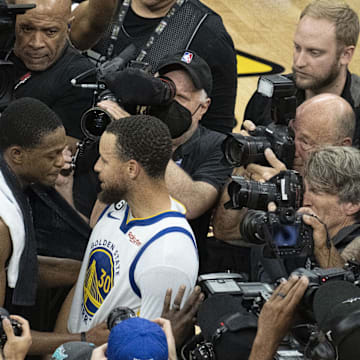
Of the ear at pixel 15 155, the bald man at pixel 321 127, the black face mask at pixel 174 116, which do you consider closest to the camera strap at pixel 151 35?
the black face mask at pixel 174 116

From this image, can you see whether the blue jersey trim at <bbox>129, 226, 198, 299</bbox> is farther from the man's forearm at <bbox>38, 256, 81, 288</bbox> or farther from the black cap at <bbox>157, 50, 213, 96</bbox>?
the black cap at <bbox>157, 50, 213, 96</bbox>

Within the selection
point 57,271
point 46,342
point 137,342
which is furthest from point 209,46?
point 137,342

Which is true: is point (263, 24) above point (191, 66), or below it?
below

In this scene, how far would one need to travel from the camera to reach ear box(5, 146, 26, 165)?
2.47 metres

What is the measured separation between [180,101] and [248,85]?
3.20m

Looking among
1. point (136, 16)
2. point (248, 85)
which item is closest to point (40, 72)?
point (136, 16)

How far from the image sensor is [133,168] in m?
2.37

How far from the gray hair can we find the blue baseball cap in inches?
37.9

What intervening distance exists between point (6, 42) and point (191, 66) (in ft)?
2.09

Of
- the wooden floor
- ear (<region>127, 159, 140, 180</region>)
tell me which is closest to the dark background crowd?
ear (<region>127, 159, 140, 180</region>)

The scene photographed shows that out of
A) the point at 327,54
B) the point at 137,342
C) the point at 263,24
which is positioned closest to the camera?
the point at 137,342

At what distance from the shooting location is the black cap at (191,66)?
2.79 m

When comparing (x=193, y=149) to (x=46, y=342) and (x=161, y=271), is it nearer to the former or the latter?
(x=161, y=271)

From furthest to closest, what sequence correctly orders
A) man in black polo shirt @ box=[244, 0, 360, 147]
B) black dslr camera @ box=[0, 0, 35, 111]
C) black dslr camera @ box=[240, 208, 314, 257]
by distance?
man in black polo shirt @ box=[244, 0, 360, 147] → black dslr camera @ box=[0, 0, 35, 111] → black dslr camera @ box=[240, 208, 314, 257]
